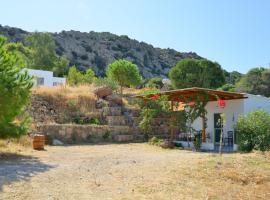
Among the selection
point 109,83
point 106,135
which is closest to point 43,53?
point 109,83

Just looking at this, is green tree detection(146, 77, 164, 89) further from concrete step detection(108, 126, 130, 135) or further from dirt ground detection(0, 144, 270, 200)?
dirt ground detection(0, 144, 270, 200)

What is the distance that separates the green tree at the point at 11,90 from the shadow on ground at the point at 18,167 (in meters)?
0.89

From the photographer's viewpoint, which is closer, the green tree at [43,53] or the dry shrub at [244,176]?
the dry shrub at [244,176]

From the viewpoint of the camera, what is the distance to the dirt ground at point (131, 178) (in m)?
8.25

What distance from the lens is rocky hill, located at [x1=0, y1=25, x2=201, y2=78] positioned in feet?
215

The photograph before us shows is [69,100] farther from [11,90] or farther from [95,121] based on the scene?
[11,90]

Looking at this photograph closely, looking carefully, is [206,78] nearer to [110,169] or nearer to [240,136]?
[240,136]

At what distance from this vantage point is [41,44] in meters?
47.4

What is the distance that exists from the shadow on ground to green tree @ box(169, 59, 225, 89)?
96.3ft

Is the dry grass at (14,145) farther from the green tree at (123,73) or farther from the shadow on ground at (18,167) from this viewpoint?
the green tree at (123,73)

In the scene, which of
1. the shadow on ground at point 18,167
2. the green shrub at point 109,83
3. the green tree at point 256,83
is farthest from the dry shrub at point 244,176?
the green tree at point 256,83

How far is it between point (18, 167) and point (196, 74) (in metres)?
33.0

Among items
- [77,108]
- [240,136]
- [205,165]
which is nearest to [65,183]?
[205,165]

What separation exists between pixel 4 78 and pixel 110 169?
15.4ft
